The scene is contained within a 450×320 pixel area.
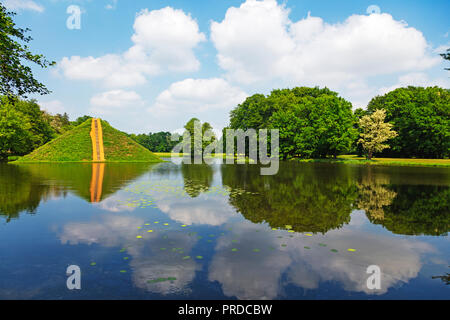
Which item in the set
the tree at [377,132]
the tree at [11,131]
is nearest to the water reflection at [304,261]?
the tree at [377,132]

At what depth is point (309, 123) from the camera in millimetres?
60938

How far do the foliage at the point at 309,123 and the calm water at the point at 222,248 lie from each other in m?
44.4

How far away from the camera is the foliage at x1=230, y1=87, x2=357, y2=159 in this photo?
55000 mm

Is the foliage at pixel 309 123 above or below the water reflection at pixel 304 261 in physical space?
above

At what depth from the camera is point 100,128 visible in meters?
64.0

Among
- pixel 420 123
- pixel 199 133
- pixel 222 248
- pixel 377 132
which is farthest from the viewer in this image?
pixel 199 133

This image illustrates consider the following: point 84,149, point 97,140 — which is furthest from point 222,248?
point 97,140

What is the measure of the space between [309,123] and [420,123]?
74.8 feet

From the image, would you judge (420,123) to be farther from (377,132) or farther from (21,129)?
(21,129)

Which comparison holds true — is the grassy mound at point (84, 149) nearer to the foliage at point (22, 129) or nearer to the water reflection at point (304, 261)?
the foliage at point (22, 129)

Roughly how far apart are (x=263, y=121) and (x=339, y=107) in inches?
905

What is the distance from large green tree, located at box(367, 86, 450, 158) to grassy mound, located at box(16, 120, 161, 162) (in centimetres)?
5795

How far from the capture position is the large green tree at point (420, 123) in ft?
182
